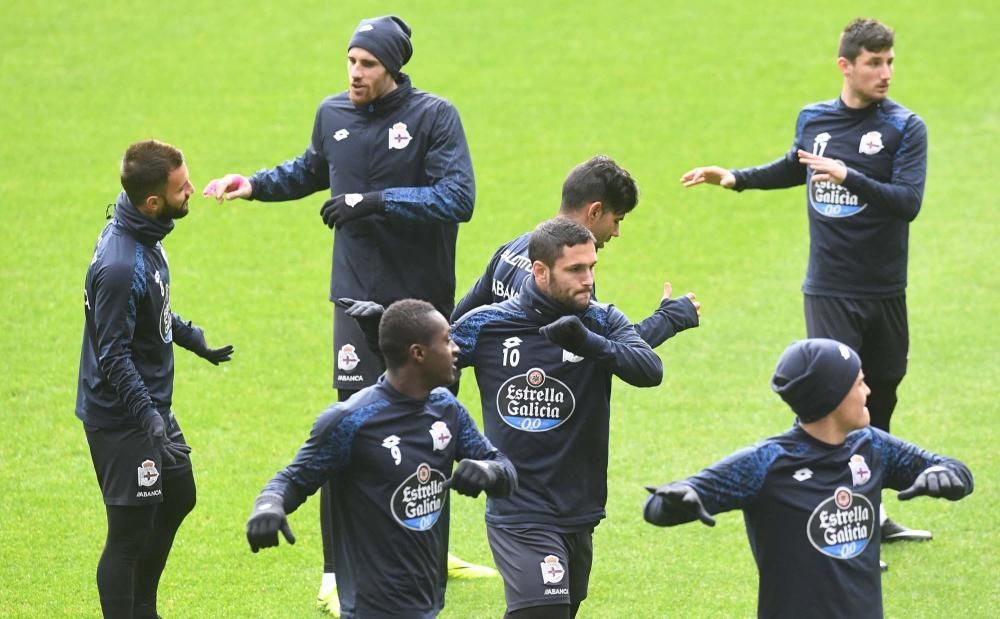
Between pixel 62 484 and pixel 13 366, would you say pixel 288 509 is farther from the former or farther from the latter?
pixel 13 366

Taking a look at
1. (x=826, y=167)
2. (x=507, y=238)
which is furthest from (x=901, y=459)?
(x=507, y=238)

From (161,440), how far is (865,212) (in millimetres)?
4053

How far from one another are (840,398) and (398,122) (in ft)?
10.3

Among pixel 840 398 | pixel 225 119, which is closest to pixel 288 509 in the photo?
pixel 840 398

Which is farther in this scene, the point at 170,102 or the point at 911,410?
the point at 170,102

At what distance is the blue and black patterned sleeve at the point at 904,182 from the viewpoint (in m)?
7.86

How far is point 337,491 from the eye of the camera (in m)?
5.48

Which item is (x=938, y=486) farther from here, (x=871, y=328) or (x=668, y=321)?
(x=871, y=328)

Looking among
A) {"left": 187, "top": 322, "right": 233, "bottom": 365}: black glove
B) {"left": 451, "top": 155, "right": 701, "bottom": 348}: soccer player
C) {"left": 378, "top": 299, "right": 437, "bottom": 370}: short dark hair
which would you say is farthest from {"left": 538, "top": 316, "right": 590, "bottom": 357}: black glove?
{"left": 187, "top": 322, "right": 233, "bottom": 365}: black glove

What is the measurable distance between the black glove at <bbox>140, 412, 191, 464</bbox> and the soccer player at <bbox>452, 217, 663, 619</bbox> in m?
1.27

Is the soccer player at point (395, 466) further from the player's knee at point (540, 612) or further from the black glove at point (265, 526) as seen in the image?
the player's knee at point (540, 612)

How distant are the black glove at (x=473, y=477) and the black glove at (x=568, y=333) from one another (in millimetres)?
642

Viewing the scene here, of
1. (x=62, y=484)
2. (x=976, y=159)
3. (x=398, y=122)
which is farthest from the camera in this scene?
(x=976, y=159)

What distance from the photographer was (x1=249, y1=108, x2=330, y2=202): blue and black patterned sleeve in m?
7.82
